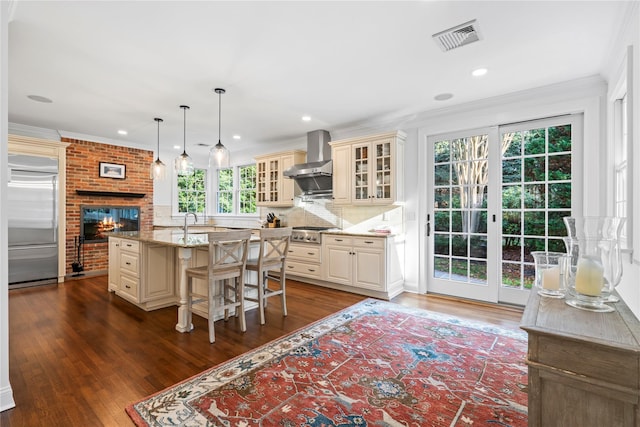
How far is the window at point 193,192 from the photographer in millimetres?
7270

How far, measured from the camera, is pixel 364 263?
14.2 ft

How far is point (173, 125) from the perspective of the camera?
5.09 m

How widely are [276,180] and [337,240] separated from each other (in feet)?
6.63

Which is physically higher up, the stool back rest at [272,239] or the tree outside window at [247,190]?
the tree outside window at [247,190]

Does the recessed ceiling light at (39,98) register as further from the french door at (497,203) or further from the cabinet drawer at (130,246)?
the french door at (497,203)

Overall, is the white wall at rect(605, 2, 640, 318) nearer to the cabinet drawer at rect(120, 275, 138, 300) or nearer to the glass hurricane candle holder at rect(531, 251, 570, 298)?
the glass hurricane candle holder at rect(531, 251, 570, 298)

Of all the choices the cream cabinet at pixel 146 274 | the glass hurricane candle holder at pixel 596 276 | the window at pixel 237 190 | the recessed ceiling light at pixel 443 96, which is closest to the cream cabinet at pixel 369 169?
the recessed ceiling light at pixel 443 96

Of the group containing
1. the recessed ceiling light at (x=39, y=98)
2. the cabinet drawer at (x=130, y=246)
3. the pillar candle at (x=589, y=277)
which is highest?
the recessed ceiling light at (x=39, y=98)

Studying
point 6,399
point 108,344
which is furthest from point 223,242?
point 6,399

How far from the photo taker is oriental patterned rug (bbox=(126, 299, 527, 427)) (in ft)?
5.74

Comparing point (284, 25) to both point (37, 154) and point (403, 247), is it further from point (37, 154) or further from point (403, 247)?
point (37, 154)

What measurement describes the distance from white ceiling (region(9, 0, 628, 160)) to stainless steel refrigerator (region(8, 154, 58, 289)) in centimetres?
80

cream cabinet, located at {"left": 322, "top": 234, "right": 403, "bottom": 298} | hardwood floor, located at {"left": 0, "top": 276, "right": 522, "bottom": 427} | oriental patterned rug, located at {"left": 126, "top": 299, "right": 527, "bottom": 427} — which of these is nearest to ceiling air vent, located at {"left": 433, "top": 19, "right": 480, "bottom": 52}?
cream cabinet, located at {"left": 322, "top": 234, "right": 403, "bottom": 298}

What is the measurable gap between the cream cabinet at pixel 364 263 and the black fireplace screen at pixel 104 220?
411cm
